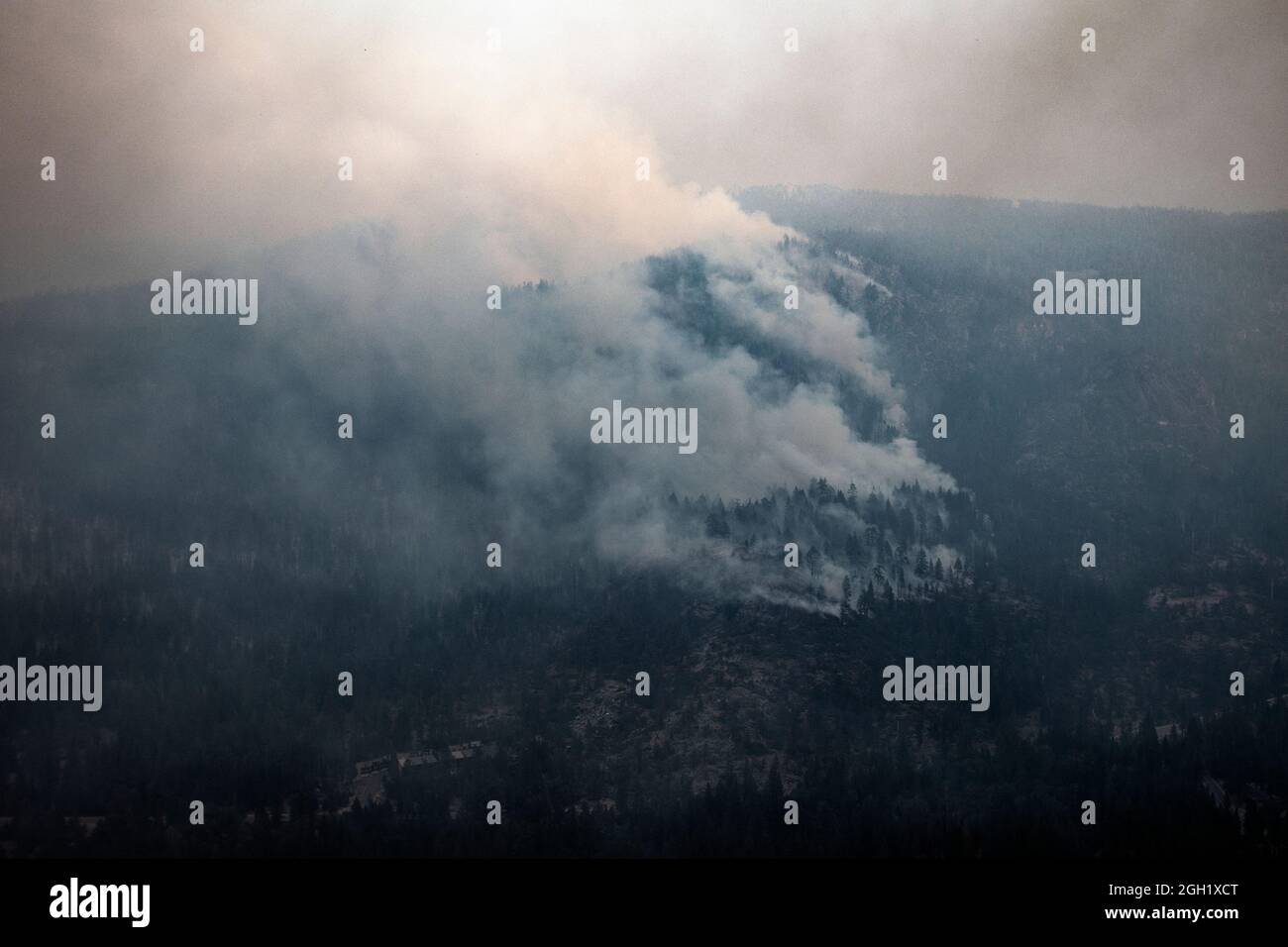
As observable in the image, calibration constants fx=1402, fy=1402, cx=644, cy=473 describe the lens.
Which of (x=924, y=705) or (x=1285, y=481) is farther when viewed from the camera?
(x=1285, y=481)

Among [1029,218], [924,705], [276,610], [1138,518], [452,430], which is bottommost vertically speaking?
[924,705]

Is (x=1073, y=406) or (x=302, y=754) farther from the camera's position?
(x=1073, y=406)

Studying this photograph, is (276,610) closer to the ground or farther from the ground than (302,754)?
farther from the ground

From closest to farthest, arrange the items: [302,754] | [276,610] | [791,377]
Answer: [302,754]
[276,610]
[791,377]

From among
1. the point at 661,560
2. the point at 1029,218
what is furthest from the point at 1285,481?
the point at 661,560
